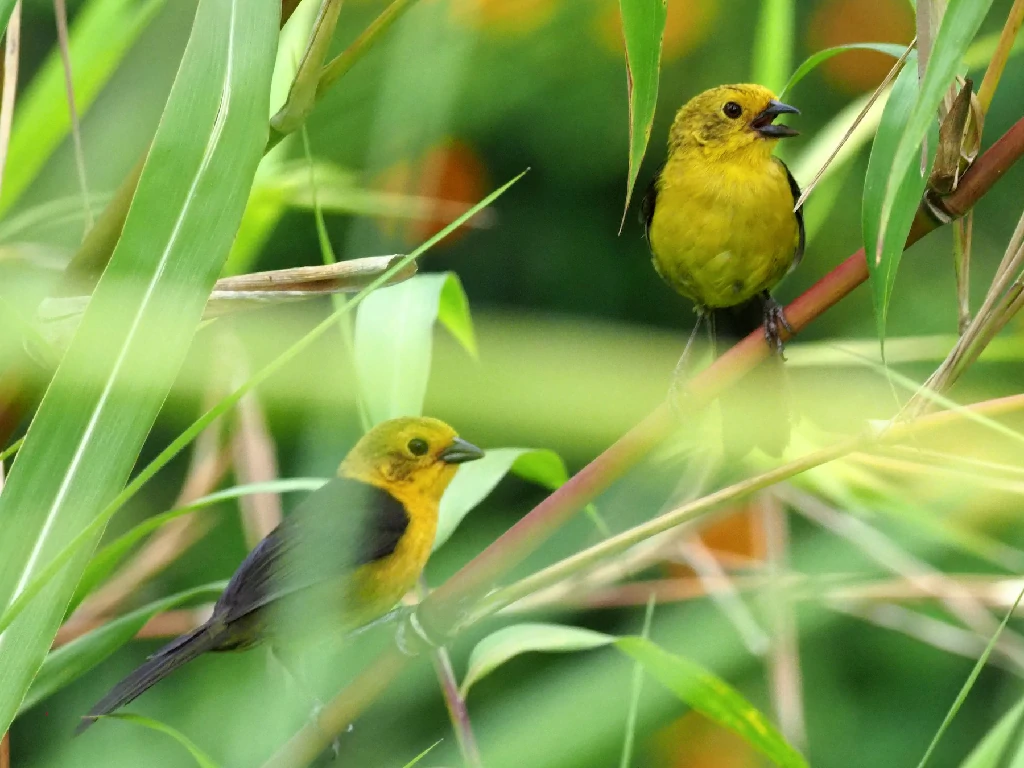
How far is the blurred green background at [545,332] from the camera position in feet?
3.94

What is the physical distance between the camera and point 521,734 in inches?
47.9

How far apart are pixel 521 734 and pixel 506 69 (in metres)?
1.44

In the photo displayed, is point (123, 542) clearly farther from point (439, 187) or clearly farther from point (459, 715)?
point (439, 187)

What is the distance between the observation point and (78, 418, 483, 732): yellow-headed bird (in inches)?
36.4

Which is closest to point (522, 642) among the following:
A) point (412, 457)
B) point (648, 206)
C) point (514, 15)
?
point (412, 457)

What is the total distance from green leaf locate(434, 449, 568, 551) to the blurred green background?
0.06 metres

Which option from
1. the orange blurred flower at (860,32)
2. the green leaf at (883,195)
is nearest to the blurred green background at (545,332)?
the orange blurred flower at (860,32)

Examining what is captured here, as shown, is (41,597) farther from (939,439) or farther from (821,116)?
(821,116)

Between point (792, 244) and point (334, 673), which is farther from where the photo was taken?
point (792, 244)

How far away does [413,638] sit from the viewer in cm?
83

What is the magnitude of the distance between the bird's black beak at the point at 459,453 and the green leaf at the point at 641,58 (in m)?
0.63

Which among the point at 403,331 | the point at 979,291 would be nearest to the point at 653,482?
the point at 403,331

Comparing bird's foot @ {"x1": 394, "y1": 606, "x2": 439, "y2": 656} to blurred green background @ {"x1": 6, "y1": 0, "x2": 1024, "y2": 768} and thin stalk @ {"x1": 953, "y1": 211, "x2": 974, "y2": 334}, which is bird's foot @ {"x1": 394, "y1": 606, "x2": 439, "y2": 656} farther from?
thin stalk @ {"x1": 953, "y1": 211, "x2": 974, "y2": 334}

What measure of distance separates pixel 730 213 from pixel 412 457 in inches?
21.3
